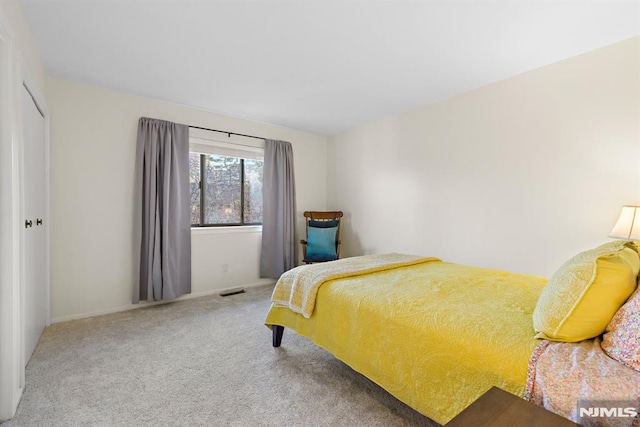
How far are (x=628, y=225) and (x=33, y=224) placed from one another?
4.33 meters

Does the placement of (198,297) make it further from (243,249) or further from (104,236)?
(104,236)

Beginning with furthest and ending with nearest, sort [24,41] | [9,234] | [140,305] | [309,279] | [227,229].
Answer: [227,229] < [140,305] < [309,279] < [24,41] < [9,234]

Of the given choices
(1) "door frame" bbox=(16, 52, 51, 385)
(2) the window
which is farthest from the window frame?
(1) "door frame" bbox=(16, 52, 51, 385)

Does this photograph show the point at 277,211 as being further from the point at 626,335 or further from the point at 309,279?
the point at 626,335

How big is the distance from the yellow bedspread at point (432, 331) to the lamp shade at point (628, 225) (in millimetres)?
587

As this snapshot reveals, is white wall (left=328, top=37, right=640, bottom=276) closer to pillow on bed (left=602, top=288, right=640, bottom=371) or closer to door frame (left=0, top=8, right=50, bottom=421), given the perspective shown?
pillow on bed (left=602, top=288, right=640, bottom=371)

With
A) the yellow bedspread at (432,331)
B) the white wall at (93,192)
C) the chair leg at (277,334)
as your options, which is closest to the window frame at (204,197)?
the white wall at (93,192)

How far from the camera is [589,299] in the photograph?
104 centimetres

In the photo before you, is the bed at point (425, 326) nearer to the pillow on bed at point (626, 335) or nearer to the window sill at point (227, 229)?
the pillow on bed at point (626, 335)

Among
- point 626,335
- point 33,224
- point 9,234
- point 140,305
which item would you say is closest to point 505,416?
point 626,335

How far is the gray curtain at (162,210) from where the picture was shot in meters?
3.18

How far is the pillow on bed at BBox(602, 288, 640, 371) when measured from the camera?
902 mm

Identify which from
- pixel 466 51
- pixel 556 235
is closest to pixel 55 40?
pixel 466 51

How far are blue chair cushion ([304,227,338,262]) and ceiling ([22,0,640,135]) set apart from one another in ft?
6.06
